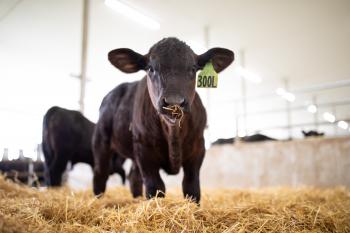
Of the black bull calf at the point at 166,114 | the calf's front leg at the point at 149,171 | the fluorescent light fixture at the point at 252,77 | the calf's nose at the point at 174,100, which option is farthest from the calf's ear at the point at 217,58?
the fluorescent light fixture at the point at 252,77

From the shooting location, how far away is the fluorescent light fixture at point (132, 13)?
856 cm

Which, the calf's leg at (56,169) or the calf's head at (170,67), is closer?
the calf's head at (170,67)

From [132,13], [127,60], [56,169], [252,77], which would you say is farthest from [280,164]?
[252,77]

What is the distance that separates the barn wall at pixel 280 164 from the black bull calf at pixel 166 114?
3.46 metres

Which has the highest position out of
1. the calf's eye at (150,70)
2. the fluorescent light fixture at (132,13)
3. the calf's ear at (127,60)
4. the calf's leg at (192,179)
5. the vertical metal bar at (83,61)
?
the fluorescent light fixture at (132,13)

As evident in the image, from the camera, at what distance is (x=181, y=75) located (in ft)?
8.15

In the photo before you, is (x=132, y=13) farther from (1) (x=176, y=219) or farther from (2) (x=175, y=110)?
(1) (x=176, y=219)

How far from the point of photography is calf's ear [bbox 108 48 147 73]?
295 cm

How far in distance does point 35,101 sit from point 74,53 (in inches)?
292

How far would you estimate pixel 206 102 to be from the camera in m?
9.94

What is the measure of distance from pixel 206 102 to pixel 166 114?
7.71 metres

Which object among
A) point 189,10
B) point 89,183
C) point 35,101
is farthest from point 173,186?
point 35,101

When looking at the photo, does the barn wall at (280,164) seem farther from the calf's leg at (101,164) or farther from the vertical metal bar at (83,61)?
the calf's leg at (101,164)

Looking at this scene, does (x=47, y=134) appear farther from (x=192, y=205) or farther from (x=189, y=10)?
(x=189, y=10)
